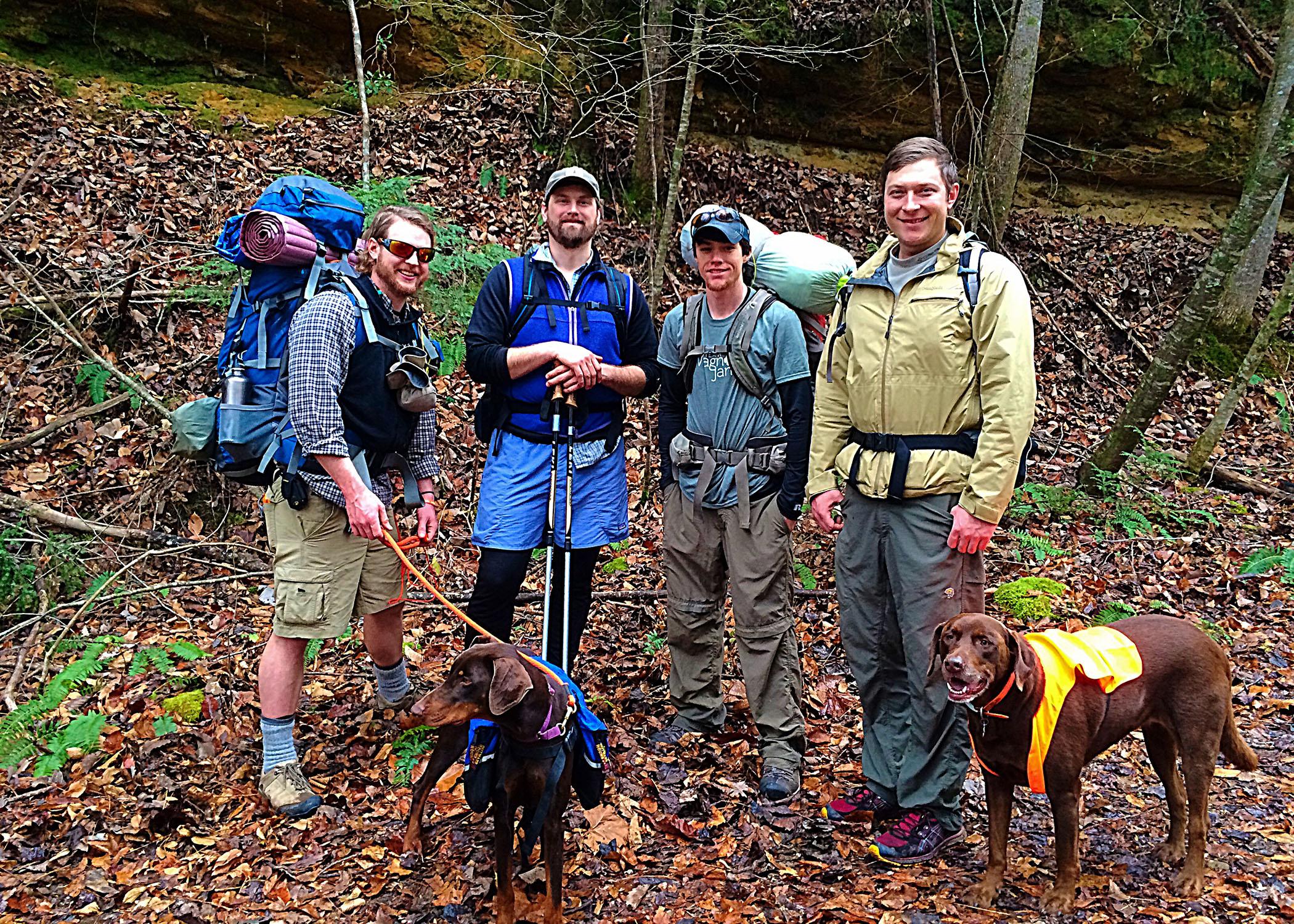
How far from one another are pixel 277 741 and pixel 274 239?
2.41 metres

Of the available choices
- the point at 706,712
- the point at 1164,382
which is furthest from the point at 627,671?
the point at 1164,382

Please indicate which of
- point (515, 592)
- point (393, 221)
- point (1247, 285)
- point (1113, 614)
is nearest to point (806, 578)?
point (1113, 614)

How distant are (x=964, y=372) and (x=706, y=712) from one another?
242 cm

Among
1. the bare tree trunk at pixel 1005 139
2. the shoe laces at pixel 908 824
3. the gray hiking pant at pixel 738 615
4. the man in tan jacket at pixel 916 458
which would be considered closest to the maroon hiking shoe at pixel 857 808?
the man in tan jacket at pixel 916 458

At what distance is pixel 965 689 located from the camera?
322cm

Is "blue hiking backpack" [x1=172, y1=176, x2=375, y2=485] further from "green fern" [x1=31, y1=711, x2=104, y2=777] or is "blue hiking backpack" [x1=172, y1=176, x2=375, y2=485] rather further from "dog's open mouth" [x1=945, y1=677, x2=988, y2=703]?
"dog's open mouth" [x1=945, y1=677, x2=988, y2=703]

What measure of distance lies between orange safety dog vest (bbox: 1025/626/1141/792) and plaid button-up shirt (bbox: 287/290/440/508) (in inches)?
123

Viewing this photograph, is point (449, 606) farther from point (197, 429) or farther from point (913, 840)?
point (913, 840)

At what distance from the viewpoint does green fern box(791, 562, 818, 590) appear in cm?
661

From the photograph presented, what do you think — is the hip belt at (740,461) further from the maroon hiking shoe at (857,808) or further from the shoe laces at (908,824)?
the shoe laces at (908,824)

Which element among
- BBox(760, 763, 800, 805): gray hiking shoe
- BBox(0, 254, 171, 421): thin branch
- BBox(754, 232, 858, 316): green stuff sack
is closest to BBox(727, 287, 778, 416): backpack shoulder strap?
BBox(754, 232, 858, 316): green stuff sack

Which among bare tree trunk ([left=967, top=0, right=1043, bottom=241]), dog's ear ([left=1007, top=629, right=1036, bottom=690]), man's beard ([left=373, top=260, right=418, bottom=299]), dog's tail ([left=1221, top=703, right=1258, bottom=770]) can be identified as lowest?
dog's tail ([left=1221, top=703, right=1258, bottom=770])

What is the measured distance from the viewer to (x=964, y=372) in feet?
11.8

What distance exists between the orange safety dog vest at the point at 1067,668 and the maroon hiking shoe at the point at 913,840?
0.67 metres
